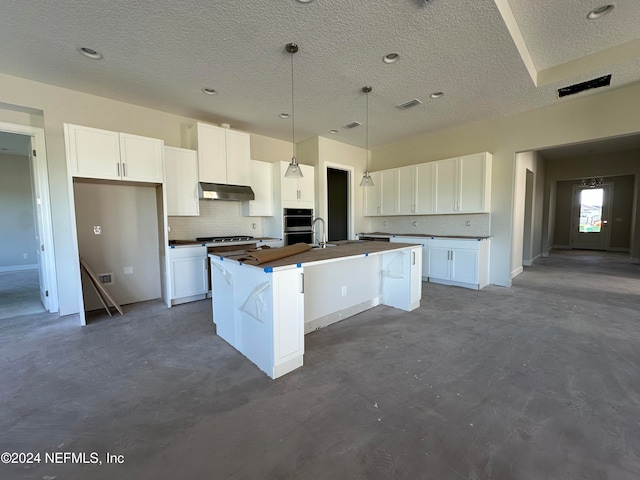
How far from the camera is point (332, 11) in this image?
85.4 inches

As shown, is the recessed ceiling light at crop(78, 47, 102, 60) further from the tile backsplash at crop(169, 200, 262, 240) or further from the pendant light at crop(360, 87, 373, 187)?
the pendant light at crop(360, 87, 373, 187)

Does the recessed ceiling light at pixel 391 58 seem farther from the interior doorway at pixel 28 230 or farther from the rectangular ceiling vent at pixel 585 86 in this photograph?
the interior doorway at pixel 28 230

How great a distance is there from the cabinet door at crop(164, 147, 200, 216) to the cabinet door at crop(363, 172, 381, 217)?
3.75 meters

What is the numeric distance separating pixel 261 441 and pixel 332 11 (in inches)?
121

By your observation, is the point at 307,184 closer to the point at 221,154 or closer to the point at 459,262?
the point at 221,154

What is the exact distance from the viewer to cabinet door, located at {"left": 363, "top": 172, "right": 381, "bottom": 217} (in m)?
6.22

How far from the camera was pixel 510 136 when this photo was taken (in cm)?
454

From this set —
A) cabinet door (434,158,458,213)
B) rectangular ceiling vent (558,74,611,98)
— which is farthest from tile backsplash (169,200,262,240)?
A: rectangular ceiling vent (558,74,611,98)

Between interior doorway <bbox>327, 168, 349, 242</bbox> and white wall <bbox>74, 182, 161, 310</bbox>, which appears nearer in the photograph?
white wall <bbox>74, 182, 161, 310</bbox>

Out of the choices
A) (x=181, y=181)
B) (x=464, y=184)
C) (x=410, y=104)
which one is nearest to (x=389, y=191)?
(x=464, y=184)

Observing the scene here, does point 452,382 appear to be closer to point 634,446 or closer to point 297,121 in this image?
point 634,446

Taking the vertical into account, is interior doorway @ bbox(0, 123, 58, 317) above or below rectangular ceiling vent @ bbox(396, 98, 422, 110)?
below

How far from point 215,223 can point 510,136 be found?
5.24 m

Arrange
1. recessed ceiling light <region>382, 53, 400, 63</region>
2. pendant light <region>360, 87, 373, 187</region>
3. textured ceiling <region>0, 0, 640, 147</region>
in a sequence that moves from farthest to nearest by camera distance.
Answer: pendant light <region>360, 87, 373, 187</region> < recessed ceiling light <region>382, 53, 400, 63</region> < textured ceiling <region>0, 0, 640, 147</region>
